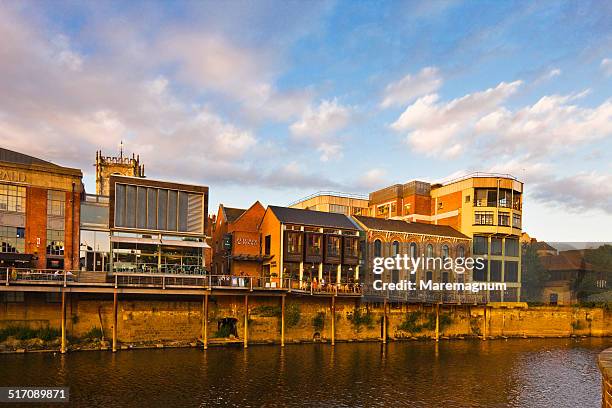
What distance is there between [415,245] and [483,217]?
12820 mm

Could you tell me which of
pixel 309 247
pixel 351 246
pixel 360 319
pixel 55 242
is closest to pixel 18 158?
pixel 55 242

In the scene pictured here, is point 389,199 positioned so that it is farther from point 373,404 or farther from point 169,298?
point 373,404

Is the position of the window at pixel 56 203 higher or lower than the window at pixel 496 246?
higher

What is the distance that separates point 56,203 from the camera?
44844mm

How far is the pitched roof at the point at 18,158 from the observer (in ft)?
148

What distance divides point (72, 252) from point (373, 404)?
31.3m

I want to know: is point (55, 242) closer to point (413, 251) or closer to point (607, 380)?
point (413, 251)

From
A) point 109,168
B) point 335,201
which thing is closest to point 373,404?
point 335,201

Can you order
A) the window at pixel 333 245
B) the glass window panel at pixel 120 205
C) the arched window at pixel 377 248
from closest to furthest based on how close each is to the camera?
1. the glass window panel at pixel 120 205
2. the window at pixel 333 245
3. the arched window at pixel 377 248

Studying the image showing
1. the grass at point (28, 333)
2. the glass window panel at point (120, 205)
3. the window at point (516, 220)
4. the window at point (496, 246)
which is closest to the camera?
the grass at point (28, 333)

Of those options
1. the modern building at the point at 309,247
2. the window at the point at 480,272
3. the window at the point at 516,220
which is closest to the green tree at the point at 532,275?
the window at the point at 480,272

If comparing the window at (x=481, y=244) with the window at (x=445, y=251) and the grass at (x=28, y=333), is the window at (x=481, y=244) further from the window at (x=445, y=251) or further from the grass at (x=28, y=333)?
the grass at (x=28, y=333)

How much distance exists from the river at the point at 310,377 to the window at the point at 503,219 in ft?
74.3

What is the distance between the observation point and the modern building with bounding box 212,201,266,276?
5681 centimetres
